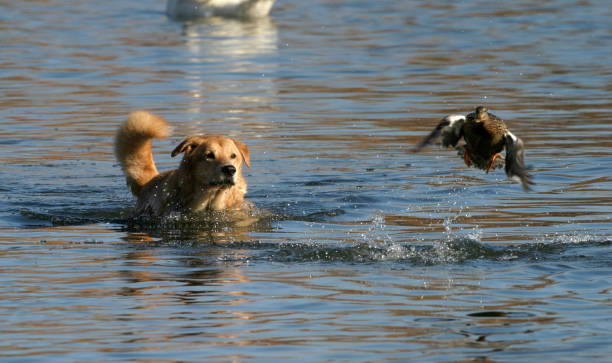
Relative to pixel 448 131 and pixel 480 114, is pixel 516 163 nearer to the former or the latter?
pixel 480 114

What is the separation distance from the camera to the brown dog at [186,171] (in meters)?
9.15

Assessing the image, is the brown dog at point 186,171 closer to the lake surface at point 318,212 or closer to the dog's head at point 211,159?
the dog's head at point 211,159

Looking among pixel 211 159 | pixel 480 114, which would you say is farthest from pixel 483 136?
pixel 211 159

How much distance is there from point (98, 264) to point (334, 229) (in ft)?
6.99

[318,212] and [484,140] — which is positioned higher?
[484,140]

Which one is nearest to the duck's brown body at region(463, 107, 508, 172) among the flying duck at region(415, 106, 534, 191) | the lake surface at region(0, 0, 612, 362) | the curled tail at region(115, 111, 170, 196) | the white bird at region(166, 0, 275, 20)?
the flying duck at region(415, 106, 534, 191)

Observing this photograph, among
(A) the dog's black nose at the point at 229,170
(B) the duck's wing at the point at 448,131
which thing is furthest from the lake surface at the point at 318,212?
(B) the duck's wing at the point at 448,131

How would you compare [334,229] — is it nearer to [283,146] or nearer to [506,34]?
[283,146]

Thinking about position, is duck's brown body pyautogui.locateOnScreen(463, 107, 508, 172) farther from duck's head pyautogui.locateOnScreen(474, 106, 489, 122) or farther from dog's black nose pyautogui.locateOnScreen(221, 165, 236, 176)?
dog's black nose pyautogui.locateOnScreen(221, 165, 236, 176)

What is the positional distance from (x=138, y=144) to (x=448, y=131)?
11.1 feet

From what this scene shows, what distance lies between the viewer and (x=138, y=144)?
389 inches

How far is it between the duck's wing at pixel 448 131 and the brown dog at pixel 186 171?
85.9 inches

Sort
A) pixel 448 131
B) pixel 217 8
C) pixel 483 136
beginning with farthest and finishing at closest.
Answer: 1. pixel 217 8
2. pixel 448 131
3. pixel 483 136

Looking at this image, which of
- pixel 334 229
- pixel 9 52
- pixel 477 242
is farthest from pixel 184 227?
pixel 9 52
